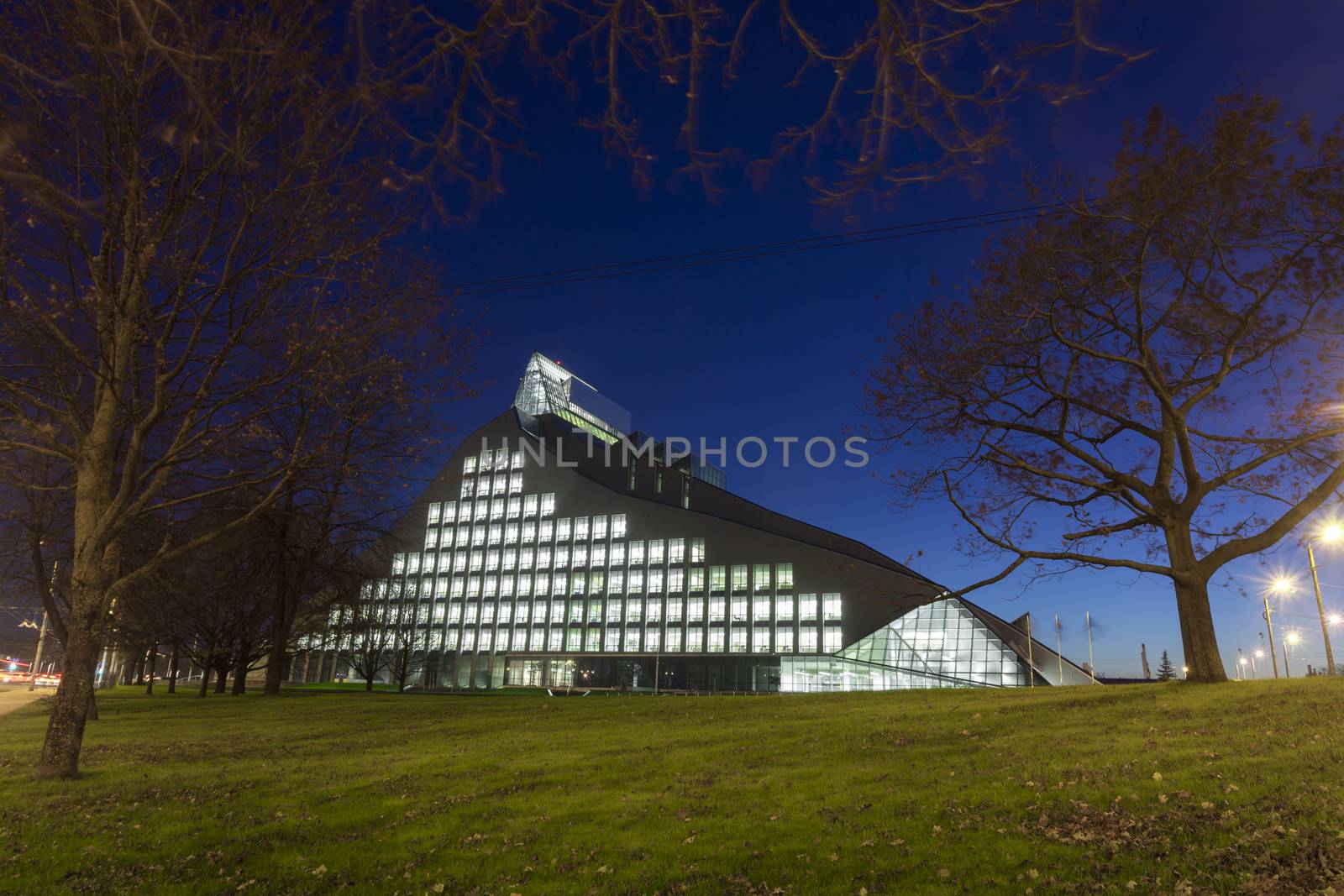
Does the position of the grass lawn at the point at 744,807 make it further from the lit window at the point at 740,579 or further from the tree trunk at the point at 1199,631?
the lit window at the point at 740,579

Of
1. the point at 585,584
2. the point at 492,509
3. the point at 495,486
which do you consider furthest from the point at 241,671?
the point at 495,486

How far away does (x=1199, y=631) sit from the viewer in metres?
20.0

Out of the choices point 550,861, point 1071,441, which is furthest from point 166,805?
point 1071,441

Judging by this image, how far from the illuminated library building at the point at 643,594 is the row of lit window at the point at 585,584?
194 mm

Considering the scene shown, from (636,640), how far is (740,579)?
14.6 metres

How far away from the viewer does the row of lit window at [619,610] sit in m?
83.0

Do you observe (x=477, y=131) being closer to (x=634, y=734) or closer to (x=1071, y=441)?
(x=634, y=734)

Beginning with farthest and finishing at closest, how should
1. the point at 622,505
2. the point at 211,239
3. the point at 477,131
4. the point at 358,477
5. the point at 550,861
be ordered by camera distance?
1. the point at 622,505
2. the point at 358,477
3. the point at 211,239
4. the point at 550,861
5. the point at 477,131

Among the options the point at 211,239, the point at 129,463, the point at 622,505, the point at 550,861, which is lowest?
the point at 550,861

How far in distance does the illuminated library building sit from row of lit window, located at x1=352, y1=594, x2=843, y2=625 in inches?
8.2

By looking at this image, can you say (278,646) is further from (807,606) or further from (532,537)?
(532,537)

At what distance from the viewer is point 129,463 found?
1562 cm

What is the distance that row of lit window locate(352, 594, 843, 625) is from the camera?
8300 cm

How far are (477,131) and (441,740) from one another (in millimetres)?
17529
